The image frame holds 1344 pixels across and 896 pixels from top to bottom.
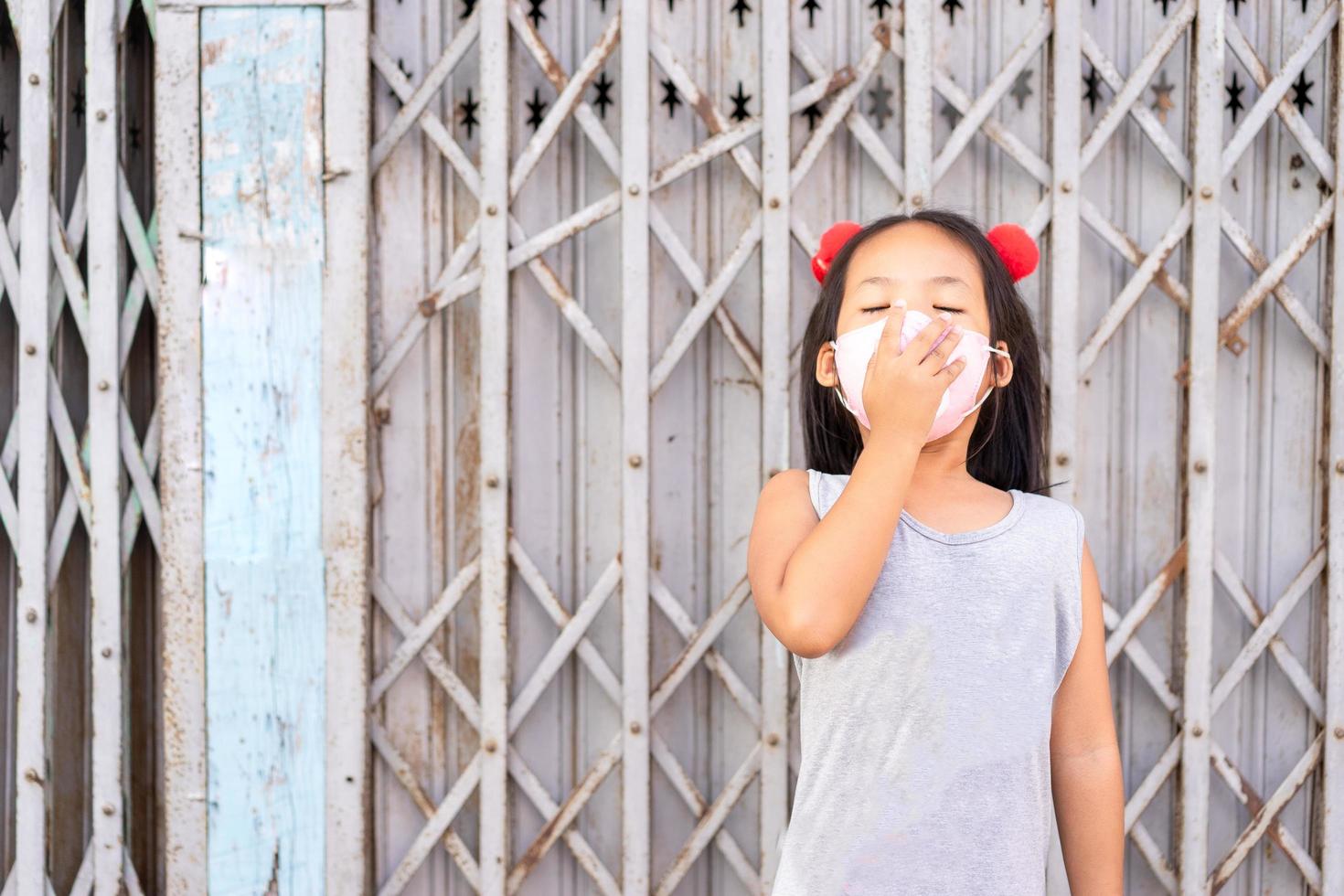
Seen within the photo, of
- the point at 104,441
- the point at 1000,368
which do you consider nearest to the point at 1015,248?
the point at 1000,368

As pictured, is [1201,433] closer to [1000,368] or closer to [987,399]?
[987,399]

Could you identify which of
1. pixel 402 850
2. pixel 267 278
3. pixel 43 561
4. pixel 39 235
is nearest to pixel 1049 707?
pixel 402 850

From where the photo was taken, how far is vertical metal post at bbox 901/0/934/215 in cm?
236

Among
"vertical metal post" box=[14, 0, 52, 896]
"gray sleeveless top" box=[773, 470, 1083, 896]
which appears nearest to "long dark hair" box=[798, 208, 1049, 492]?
"gray sleeveless top" box=[773, 470, 1083, 896]

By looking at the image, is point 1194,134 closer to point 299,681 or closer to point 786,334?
point 786,334

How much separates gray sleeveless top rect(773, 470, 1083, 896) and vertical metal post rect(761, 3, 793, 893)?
92cm

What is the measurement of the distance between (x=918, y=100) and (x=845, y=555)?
1.49 m

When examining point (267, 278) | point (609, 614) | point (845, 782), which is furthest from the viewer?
point (609, 614)

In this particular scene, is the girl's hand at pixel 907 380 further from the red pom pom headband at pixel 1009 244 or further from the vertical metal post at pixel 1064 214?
the vertical metal post at pixel 1064 214

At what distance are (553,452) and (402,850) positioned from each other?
1.11 metres

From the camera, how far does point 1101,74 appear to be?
240 cm

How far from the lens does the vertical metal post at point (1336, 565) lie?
2.46 meters

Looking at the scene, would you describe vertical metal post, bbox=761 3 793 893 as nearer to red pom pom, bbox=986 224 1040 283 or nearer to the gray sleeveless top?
red pom pom, bbox=986 224 1040 283

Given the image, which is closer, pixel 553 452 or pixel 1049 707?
pixel 1049 707
